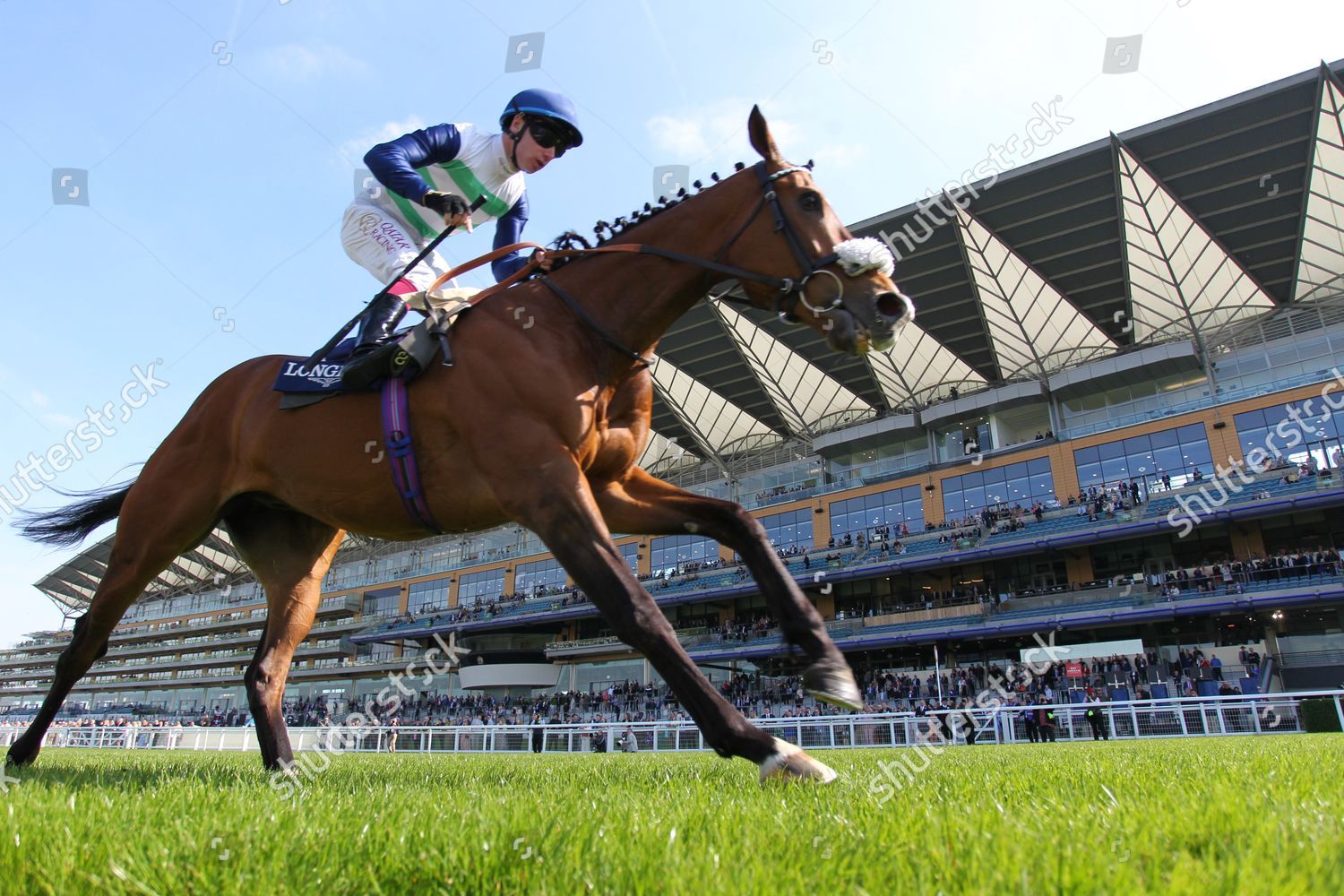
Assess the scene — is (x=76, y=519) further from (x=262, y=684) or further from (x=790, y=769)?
(x=790, y=769)

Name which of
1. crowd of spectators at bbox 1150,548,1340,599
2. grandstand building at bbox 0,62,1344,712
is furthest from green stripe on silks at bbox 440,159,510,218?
crowd of spectators at bbox 1150,548,1340,599

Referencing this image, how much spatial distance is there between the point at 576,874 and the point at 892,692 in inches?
1216

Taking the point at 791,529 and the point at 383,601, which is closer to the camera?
the point at 791,529

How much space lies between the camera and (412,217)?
168 inches

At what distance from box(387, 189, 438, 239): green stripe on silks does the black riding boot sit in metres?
0.59

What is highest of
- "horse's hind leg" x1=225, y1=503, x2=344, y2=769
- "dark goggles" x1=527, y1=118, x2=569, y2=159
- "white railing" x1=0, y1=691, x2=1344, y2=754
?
"dark goggles" x1=527, y1=118, x2=569, y2=159

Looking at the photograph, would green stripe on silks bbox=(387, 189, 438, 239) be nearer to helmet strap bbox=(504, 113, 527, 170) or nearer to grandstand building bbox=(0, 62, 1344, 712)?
helmet strap bbox=(504, 113, 527, 170)

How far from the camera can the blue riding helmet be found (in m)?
3.93

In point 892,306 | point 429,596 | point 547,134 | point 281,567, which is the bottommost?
point 281,567

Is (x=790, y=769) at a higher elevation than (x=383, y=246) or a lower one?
lower

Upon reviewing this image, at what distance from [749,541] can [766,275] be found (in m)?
1.11

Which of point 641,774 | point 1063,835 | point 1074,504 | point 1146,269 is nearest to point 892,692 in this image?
point 1074,504

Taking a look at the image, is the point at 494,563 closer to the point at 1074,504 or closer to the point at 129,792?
the point at 1074,504

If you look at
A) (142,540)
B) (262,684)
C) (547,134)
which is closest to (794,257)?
(547,134)
